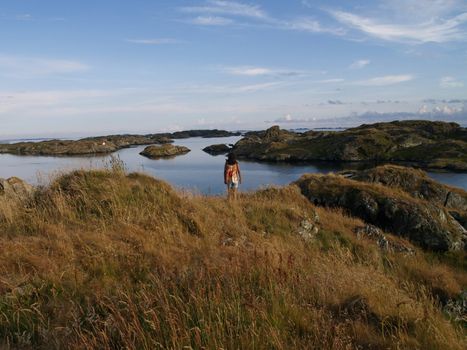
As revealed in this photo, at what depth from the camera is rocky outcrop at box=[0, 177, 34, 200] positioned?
11.4 metres

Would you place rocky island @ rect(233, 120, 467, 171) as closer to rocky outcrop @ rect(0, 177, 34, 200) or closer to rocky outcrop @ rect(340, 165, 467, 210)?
rocky outcrop @ rect(340, 165, 467, 210)

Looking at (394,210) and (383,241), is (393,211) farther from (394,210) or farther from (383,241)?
(383,241)

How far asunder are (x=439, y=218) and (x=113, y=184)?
14.6m

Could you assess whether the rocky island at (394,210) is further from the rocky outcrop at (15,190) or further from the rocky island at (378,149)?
the rocky island at (378,149)

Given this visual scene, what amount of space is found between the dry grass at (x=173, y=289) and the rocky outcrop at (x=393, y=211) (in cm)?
662

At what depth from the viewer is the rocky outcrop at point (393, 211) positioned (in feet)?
55.0

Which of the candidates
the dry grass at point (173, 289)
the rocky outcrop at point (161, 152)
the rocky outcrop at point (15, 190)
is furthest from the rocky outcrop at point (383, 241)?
the rocky outcrop at point (161, 152)

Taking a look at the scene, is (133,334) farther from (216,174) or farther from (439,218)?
(216,174)

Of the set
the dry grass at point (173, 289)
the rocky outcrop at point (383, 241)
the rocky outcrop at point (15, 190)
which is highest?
the rocky outcrop at point (15, 190)

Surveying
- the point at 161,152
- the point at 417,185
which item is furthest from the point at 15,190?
the point at 161,152

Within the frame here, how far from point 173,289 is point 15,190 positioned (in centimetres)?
931

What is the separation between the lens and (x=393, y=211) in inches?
730

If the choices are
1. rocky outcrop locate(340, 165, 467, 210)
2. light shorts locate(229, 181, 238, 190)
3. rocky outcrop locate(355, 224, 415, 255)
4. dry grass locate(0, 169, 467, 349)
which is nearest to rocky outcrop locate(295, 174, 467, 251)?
rocky outcrop locate(355, 224, 415, 255)

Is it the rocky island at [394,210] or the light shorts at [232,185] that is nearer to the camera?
the light shorts at [232,185]
